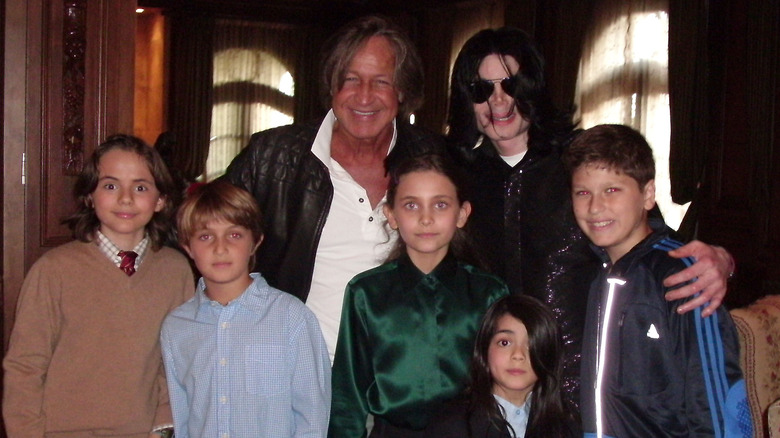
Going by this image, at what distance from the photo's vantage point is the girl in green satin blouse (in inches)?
84.2

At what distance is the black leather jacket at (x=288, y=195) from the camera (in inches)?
95.6

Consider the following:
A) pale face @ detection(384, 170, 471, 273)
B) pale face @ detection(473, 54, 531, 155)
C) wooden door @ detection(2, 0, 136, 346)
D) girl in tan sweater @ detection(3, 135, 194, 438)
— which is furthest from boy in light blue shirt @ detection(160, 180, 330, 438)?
wooden door @ detection(2, 0, 136, 346)

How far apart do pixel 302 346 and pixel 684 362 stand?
100 centimetres

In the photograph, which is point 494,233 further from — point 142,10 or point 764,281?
point 142,10

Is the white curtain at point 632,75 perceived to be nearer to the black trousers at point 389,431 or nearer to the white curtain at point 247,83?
the white curtain at point 247,83

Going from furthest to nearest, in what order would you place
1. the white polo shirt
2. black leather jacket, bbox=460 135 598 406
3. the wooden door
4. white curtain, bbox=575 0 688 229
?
white curtain, bbox=575 0 688 229
the wooden door
the white polo shirt
black leather jacket, bbox=460 135 598 406

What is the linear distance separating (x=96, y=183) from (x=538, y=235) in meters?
1.33

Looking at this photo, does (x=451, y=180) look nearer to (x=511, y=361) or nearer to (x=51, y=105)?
(x=511, y=361)

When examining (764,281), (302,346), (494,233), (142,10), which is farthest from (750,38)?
(142,10)

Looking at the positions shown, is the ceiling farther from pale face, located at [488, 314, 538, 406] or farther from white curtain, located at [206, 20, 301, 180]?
pale face, located at [488, 314, 538, 406]

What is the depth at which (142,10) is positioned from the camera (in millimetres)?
11570

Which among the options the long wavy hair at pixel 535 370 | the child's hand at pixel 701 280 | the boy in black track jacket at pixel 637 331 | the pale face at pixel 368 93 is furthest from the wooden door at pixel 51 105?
the child's hand at pixel 701 280

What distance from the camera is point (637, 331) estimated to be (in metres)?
1.90

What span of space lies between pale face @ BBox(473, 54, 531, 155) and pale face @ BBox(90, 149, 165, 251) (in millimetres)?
1048
